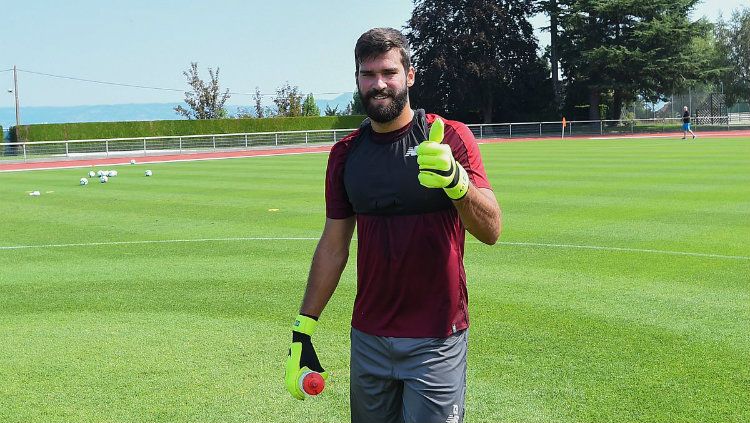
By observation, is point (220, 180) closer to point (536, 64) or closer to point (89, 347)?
point (89, 347)

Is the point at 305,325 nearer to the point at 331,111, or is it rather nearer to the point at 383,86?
the point at 383,86

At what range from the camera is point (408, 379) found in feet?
11.8

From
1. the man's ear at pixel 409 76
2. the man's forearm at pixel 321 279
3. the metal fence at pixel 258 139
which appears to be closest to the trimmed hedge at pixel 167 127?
the metal fence at pixel 258 139

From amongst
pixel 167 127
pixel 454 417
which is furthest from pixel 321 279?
pixel 167 127

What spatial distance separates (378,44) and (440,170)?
71 centimetres

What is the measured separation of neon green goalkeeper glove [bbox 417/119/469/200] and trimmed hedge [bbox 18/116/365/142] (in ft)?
166

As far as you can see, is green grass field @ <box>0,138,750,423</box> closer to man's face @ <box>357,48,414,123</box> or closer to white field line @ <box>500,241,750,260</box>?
white field line @ <box>500,241,750,260</box>

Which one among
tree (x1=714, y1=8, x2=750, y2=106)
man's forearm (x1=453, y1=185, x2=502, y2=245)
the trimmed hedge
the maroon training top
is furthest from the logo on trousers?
tree (x1=714, y1=8, x2=750, y2=106)

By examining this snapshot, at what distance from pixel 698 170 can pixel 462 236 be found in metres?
20.4

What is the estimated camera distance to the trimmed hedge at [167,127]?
50.4 metres

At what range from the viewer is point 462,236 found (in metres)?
3.83

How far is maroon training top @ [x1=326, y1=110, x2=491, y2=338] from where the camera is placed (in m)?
3.60

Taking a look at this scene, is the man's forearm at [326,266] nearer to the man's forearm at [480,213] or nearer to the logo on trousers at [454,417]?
the man's forearm at [480,213]

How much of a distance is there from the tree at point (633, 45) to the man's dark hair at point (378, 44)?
200ft
